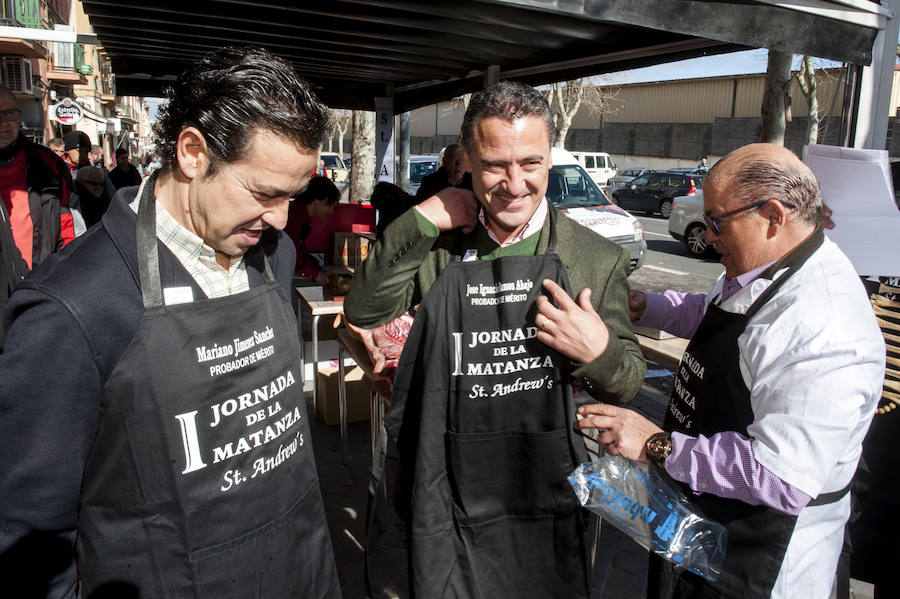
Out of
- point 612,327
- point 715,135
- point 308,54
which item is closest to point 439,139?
point 715,135

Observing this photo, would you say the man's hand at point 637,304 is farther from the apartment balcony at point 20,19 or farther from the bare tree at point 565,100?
the bare tree at point 565,100

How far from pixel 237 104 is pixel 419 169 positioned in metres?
18.2

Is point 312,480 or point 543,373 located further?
point 543,373

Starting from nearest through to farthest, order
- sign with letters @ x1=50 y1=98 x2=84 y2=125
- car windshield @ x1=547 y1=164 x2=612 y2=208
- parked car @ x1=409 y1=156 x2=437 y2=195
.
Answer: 1. car windshield @ x1=547 y1=164 x2=612 y2=208
2. sign with letters @ x1=50 y1=98 x2=84 y2=125
3. parked car @ x1=409 y1=156 x2=437 y2=195

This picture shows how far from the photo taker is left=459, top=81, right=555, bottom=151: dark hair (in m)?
1.66

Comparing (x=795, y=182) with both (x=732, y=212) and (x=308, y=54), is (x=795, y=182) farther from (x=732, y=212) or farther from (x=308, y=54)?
(x=308, y=54)

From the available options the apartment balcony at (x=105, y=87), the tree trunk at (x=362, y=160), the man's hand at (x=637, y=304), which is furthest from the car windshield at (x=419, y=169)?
the apartment balcony at (x=105, y=87)

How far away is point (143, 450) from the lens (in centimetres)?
121

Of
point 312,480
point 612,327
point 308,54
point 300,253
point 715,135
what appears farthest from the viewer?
point 715,135

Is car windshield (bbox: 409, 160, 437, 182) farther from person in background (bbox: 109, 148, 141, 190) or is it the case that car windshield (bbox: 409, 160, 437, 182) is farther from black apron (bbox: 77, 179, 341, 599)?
black apron (bbox: 77, 179, 341, 599)

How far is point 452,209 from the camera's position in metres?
1.75

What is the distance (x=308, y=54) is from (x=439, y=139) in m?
42.5

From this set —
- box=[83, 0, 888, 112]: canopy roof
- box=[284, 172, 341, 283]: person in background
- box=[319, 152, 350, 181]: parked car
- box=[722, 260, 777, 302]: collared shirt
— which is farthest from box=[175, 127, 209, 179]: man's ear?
box=[319, 152, 350, 181]: parked car

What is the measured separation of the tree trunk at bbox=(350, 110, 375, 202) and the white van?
1817 cm
